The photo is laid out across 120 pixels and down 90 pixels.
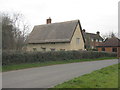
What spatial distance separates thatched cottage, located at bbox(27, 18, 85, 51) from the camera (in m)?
36.3

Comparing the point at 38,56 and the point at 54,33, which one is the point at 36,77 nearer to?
the point at 38,56

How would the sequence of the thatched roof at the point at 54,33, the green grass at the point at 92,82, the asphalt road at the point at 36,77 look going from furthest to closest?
the thatched roof at the point at 54,33, the asphalt road at the point at 36,77, the green grass at the point at 92,82

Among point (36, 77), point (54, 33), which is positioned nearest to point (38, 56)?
point (36, 77)

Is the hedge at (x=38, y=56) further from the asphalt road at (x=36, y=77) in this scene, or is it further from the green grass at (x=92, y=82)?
the green grass at (x=92, y=82)

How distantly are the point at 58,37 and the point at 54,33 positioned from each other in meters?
2.36

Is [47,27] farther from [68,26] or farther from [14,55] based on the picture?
[14,55]

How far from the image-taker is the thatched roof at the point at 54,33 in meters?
36.8

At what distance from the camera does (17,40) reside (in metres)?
29.4

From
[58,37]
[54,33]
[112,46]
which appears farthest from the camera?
[112,46]

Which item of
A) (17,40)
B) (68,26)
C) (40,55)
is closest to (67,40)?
(68,26)

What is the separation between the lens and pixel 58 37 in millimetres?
37562

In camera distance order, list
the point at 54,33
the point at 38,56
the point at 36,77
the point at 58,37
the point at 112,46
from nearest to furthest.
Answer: the point at 36,77 → the point at 38,56 → the point at 58,37 → the point at 54,33 → the point at 112,46

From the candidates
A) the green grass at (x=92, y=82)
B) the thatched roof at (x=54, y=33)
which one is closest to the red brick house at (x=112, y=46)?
the thatched roof at (x=54, y=33)

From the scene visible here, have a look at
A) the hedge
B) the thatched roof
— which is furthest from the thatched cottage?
the hedge
